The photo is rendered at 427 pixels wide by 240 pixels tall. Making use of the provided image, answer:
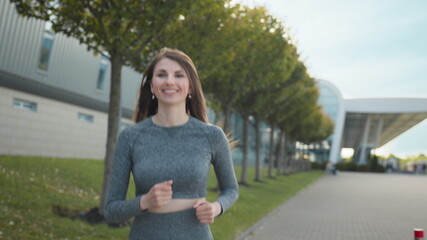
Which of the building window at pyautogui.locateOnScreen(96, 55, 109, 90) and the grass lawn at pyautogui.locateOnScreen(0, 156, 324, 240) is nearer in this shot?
the grass lawn at pyautogui.locateOnScreen(0, 156, 324, 240)

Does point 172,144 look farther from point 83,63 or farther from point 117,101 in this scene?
point 83,63

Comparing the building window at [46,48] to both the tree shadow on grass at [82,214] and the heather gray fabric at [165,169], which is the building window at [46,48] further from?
the heather gray fabric at [165,169]

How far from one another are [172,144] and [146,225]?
45 centimetres

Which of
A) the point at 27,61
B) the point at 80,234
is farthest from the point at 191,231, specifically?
the point at 27,61

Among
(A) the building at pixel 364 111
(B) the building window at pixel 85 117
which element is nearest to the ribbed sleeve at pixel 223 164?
(B) the building window at pixel 85 117

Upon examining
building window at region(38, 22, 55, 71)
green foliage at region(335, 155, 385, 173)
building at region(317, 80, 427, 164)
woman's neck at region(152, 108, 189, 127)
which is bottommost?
green foliage at region(335, 155, 385, 173)

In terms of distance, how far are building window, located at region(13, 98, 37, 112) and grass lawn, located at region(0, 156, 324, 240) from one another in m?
7.19

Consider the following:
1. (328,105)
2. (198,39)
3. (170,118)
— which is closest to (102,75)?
(198,39)

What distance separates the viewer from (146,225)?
2119 mm

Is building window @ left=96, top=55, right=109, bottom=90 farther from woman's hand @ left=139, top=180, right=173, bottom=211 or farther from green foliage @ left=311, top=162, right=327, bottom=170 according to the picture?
green foliage @ left=311, top=162, right=327, bottom=170

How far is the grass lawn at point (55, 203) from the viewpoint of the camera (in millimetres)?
6676

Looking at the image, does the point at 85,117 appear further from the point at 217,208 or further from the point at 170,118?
the point at 217,208

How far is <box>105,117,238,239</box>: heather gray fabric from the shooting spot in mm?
2098

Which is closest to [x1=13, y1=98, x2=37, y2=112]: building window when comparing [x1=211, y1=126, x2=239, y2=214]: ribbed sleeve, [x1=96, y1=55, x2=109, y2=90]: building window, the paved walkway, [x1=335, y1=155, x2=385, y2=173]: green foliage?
[x1=96, y1=55, x2=109, y2=90]: building window
